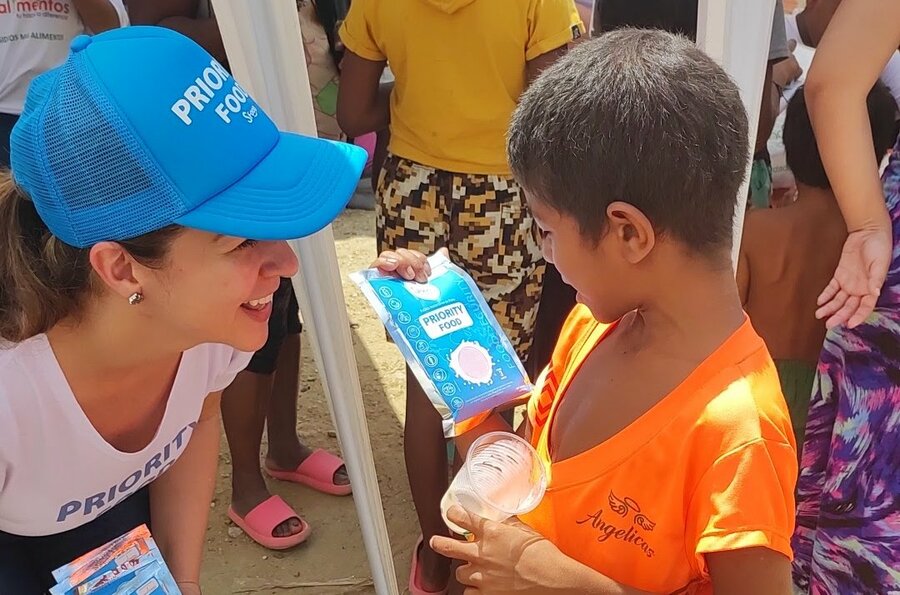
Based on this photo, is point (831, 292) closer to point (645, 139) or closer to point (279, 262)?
point (645, 139)

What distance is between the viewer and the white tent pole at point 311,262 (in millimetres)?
1479

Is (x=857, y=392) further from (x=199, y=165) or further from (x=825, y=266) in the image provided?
(x=199, y=165)

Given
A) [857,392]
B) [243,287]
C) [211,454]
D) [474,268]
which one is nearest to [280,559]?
[211,454]

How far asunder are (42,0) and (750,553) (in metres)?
2.20

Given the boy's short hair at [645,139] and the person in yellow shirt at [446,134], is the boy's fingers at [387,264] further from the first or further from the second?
the person in yellow shirt at [446,134]

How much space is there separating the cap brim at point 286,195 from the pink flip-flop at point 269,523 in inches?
55.6

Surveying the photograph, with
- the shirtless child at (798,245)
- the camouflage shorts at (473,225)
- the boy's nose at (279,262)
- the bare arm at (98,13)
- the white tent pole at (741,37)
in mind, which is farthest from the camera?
the bare arm at (98,13)

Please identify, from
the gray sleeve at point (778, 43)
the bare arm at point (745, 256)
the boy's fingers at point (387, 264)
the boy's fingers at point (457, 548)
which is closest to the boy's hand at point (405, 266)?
the boy's fingers at point (387, 264)

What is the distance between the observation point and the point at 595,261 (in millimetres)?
1087

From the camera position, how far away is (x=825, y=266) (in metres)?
Result: 2.00

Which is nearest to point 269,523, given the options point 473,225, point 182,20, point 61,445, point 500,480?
Answer: point 473,225

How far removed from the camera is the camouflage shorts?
2.17m

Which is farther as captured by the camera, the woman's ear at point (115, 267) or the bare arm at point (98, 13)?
the bare arm at point (98, 13)

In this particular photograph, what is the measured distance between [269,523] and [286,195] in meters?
1.46
